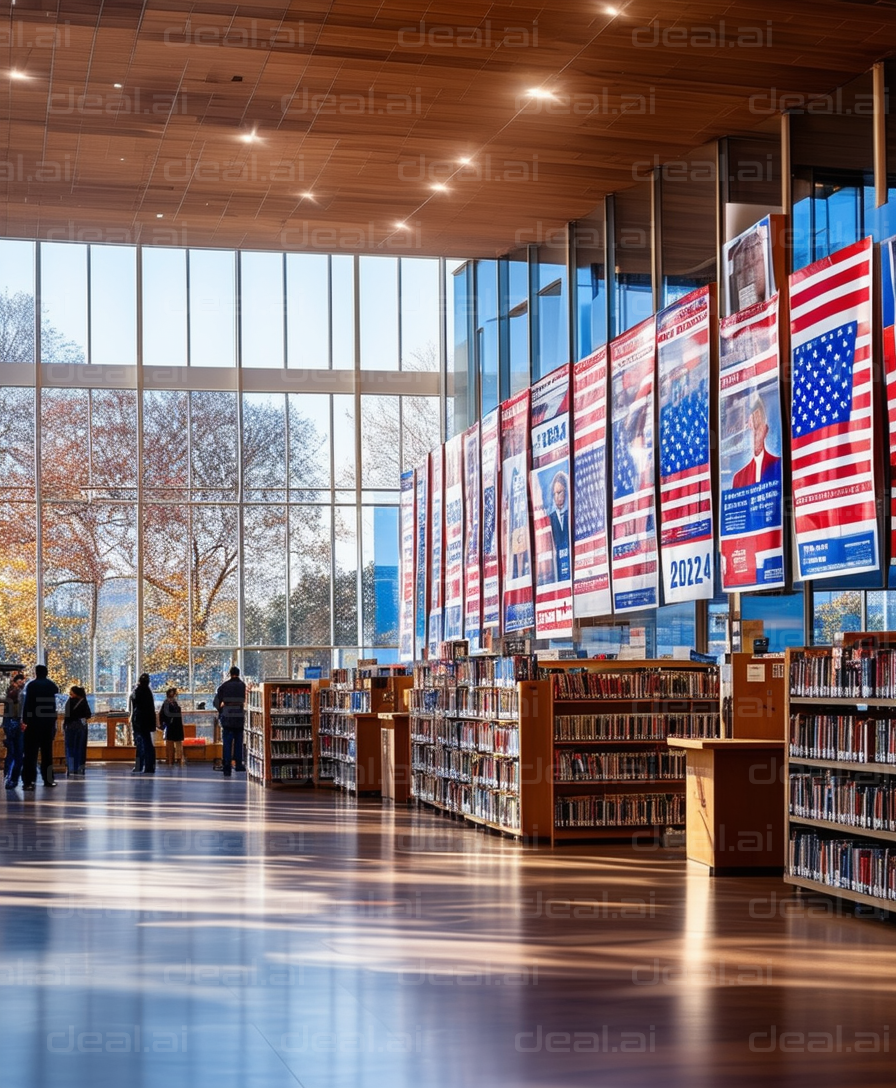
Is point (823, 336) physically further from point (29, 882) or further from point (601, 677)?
point (29, 882)

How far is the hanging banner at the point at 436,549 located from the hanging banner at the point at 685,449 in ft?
23.7

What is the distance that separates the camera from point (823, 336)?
33.6 ft

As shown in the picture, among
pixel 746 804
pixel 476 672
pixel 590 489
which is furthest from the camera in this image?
pixel 590 489

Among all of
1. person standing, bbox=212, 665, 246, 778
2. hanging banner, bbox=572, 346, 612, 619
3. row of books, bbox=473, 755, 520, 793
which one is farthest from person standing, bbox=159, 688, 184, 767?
row of books, bbox=473, 755, 520, 793

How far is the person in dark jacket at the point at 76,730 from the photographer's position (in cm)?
2102

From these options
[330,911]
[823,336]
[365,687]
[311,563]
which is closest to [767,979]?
[330,911]

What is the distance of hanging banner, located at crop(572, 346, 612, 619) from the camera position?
47.6 ft

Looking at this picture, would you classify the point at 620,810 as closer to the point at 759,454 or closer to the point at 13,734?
the point at 759,454

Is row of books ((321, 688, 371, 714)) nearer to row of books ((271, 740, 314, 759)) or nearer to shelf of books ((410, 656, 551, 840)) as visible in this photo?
row of books ((271, 740, 314, 759))

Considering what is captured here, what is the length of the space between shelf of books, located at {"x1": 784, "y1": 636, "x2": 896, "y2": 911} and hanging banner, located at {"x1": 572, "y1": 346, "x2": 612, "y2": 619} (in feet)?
16.5

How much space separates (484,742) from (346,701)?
17.3 feet

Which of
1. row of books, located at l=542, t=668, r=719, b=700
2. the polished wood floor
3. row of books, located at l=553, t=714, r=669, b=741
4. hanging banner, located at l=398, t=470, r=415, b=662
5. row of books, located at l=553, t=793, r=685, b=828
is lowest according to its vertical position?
the polished wood floor

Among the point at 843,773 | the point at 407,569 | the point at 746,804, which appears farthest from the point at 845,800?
the point at 407,569

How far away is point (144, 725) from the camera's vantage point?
2273 cm
